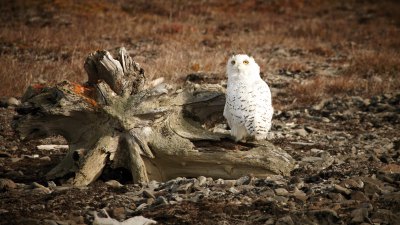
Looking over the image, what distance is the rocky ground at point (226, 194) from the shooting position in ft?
17.3

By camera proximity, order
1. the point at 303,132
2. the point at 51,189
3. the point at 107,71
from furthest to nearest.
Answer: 1. the point at 303,132
2. the point at 107,71
3. the point at 51,189

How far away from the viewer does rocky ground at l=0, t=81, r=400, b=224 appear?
207 inches

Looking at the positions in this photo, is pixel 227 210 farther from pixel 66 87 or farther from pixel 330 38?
pixel 330 38

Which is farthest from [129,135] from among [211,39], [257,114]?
[211,39]

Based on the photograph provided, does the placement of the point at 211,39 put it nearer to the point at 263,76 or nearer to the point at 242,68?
the point at 263,76

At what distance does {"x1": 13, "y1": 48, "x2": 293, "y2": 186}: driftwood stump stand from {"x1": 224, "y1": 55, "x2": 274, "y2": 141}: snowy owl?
18 cm

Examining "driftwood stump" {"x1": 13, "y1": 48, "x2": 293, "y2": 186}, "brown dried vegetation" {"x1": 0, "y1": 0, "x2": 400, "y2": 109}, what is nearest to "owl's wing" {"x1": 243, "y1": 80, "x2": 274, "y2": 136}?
"driftwood stump" {"x1": 13, "y1": 48, "x2": 293, "y2": 186}

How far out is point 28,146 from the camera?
8141 millimetres

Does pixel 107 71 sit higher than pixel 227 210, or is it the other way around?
pixel 107 71

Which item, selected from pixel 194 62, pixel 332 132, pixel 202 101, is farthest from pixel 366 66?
pixel 202 101

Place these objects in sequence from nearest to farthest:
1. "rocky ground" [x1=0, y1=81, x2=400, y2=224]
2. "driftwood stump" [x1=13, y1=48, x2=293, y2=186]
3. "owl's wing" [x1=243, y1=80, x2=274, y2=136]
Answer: "rocky ground" [x1=0, y1=81, x2=400, y2=224], "driftwood stump" [x1=13, y1=48, x2=293, y2=186], "owl's wing" [x1=243, y1=80, x2=274, y2=136]

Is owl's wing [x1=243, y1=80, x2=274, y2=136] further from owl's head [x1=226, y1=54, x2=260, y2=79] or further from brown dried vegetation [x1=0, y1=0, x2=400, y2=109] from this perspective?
brown dried vegetation [x1=0, y1=0, x2=400, y2=109]

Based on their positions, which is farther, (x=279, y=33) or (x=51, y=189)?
(x=279, y=33)

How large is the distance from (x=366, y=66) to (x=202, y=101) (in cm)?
855
